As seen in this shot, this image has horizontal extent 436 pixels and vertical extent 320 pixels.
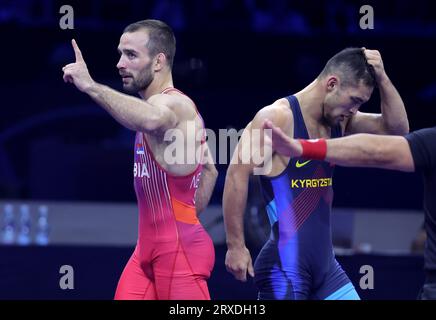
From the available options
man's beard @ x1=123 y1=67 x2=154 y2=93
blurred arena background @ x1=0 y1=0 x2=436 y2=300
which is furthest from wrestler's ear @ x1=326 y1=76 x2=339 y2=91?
blurred arena background @ x1=0 y1=0 x2=436 y2=300

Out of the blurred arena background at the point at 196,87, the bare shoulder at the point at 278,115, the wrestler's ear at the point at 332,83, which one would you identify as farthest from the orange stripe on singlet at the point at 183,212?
the blurred arena background at the point at 196,87

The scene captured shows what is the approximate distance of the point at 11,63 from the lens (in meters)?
9.04

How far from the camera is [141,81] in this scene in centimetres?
432

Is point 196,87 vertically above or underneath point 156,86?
above

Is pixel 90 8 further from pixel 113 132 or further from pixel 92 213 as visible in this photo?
pixel 92 213

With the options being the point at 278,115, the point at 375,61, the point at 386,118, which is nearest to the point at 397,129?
the point at 386,118

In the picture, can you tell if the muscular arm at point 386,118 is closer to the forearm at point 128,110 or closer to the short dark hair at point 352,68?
the short dark hair at point 352,68

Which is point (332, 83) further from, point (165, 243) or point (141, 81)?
point (165, 243)

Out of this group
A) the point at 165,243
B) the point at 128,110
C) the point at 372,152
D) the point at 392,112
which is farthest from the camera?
the point at 392,112

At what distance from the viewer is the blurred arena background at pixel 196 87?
868cm

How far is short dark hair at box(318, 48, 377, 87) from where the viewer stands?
14.4 feet

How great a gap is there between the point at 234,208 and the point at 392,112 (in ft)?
3.71
